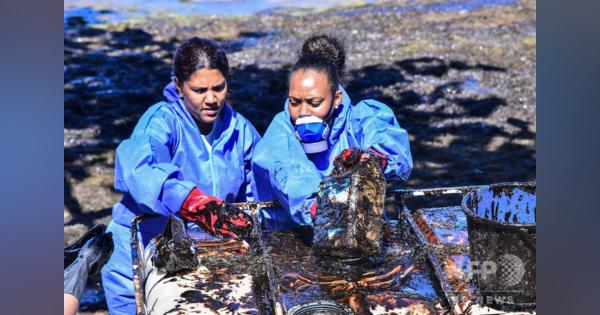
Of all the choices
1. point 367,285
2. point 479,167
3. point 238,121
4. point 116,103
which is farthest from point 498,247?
point 116,103

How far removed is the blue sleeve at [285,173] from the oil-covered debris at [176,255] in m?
0.43

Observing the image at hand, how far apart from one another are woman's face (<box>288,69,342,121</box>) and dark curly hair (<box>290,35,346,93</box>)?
5 centimetres

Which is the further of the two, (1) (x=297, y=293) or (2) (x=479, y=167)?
(2) (x=479, y=167)

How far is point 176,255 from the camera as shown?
2672mm

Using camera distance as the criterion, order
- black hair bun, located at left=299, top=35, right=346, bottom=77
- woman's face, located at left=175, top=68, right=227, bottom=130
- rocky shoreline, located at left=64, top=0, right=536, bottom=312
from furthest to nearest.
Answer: rocky shoreline, located at left=64, top=0, right=536, bottom=312 → black hair bun, located at left=299, top=35, right=346, bottom=77 → woman's face, located at left=175, top=68, right=227, bottom=130

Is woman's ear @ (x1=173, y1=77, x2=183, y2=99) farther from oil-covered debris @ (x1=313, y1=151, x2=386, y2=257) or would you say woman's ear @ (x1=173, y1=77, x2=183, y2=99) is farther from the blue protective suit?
oil-covered debris @ (x1=313, y1=151, x2=386, y2=257)

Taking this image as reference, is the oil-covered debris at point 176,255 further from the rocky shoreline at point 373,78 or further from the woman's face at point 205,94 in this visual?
the rocky shoreline at point 373,78

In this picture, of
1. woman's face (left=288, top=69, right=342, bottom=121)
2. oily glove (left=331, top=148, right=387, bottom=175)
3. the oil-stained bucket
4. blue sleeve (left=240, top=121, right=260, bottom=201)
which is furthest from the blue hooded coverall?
the oil-stained bucket

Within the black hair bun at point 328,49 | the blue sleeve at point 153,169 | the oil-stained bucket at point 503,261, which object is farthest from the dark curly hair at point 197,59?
the oil-stained bucket at point 503,261

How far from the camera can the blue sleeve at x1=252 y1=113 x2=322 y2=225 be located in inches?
118

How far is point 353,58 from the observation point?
8141 mm

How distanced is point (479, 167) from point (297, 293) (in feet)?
12.5

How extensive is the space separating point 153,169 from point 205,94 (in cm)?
44

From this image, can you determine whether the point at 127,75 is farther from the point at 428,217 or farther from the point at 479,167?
the point at 428,217
